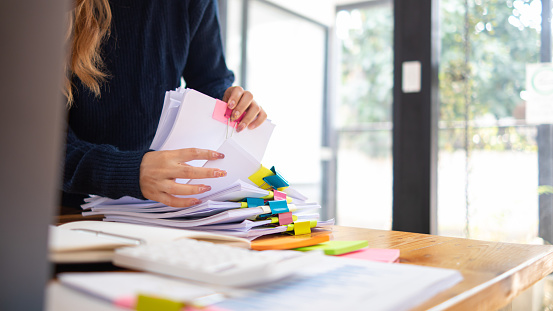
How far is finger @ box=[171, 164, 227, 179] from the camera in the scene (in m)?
0.70

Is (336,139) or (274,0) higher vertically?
Result: (274,0)

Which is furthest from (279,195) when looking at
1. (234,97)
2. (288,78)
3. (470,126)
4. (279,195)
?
(288,78)

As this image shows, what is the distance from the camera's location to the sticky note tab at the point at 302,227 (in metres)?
0.74

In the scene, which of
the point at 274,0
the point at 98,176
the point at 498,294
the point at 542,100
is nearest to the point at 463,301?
the point at 498,294

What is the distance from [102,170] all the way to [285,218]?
33 cm

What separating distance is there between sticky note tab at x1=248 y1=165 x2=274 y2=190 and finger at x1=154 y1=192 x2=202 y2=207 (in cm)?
12

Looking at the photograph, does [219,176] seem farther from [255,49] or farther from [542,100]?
[255,49]

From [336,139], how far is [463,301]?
2766 mm

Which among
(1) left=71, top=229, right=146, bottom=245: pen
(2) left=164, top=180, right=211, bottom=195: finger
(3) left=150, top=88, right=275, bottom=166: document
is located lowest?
(1) left=71, top=229, right=146, bottom=245: pen

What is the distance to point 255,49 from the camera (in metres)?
Result: 3.16

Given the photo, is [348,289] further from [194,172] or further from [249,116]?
[249,116]

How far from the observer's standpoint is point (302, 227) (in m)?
0.75

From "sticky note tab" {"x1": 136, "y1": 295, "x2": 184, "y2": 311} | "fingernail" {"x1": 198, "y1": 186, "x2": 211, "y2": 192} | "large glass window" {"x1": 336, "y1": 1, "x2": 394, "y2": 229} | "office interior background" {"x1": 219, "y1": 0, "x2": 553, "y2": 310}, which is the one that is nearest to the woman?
"fingernail" {"x1": 198, "y1": 186, "x2": 211, "y2": 192}

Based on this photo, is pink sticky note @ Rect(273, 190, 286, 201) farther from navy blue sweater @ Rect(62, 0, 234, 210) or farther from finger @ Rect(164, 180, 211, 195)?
navy blue sweater @ Rect(62, 0, 234, 210)
